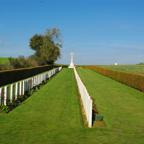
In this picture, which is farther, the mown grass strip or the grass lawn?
the mown grass strip

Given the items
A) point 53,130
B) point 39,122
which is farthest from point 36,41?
point 53,130

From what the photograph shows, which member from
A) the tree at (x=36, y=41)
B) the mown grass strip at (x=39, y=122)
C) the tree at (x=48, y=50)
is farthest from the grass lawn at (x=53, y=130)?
the tree at (x=36, y=41)

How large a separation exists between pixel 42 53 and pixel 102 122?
53.5 metres

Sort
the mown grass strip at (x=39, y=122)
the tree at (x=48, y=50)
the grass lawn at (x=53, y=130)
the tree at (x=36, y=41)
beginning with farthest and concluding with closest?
the tree at (x=36, y=41) < the tree at (x=48, y=50) < the mown grass strip at (x=39, y=122) < the grass lawn at (x=53, y=130)

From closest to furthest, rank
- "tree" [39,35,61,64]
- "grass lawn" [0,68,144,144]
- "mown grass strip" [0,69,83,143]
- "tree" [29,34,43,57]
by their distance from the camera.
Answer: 1. "grass lawn" [0,68,144,144]
2. "mown grass strip" [0,69,83,143]
3. "tree" [39,35,61,64]
4. "tree" [29,34,43,57]

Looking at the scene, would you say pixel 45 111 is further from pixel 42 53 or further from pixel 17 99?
pixel 42 53

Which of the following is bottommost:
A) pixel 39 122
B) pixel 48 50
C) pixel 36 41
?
pixel 39 122

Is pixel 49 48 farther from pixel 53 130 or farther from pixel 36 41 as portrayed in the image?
pixel 53 130

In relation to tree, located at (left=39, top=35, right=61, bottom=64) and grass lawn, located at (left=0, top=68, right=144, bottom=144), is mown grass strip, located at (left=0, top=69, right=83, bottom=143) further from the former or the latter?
tree, located at (left=39, top=35, right=61, bottom=64)

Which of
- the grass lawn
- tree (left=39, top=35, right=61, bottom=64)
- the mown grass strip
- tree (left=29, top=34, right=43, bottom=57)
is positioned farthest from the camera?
tree (left=29, top=34, right=43, bottom=57)

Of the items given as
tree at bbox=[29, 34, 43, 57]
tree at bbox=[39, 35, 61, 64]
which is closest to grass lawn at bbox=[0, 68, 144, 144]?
tree at bbox=[39, 35, 61, 64]

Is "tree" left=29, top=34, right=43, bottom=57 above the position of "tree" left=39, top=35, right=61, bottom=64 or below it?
above

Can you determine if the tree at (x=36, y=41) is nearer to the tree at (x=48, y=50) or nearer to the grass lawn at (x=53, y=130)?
the tree at (x=48, y=50)

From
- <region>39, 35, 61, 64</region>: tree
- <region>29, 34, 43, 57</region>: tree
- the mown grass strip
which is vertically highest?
<region>29, 34, 43, 57</region>: tree
